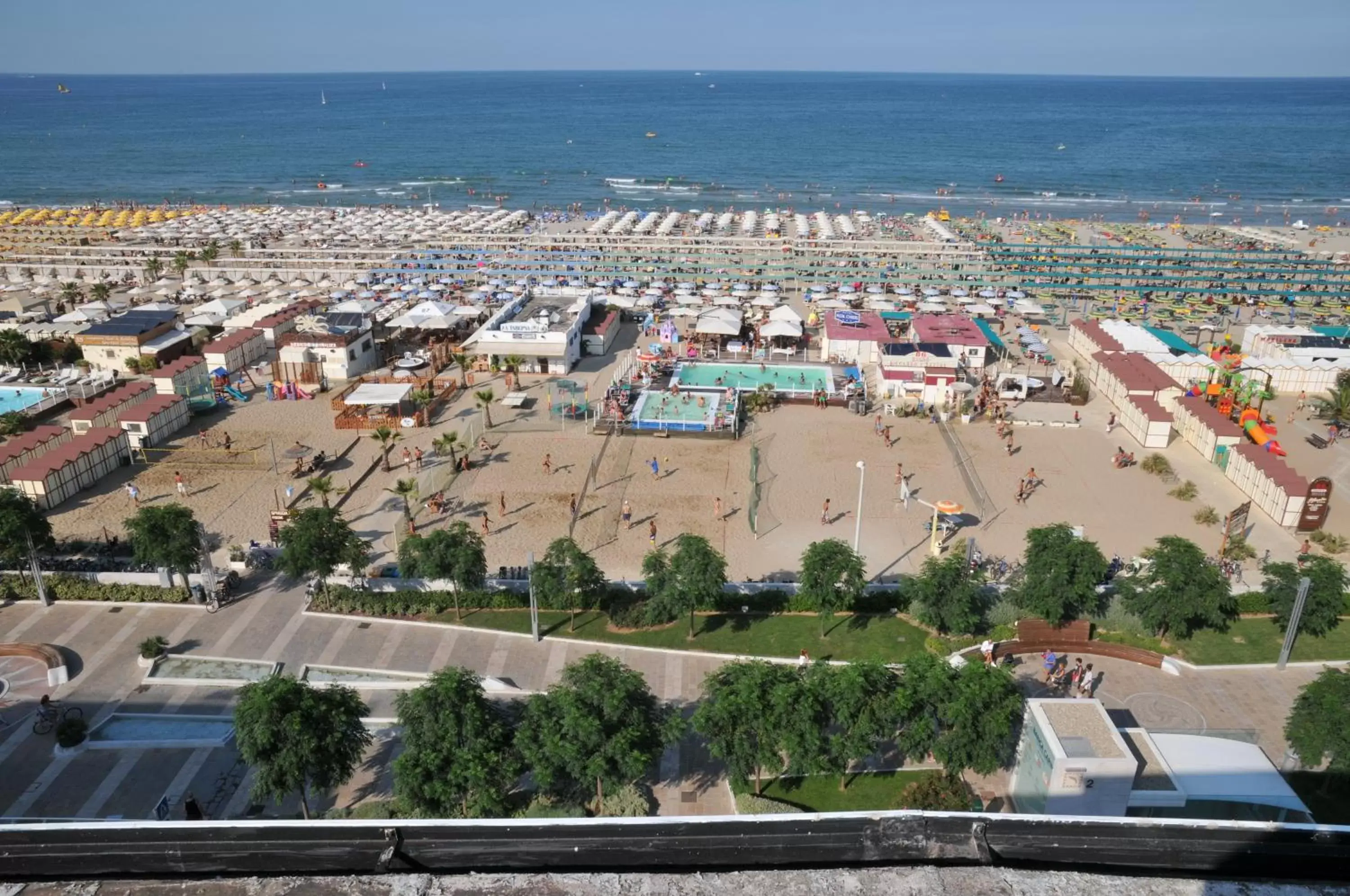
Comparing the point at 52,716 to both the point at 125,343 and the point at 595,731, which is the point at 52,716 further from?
the point at 125,343

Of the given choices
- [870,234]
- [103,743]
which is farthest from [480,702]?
[870,234]

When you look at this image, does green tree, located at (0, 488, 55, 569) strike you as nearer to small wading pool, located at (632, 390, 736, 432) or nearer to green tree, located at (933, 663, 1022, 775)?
small wading pool, located at (632, 390, 736, 432)

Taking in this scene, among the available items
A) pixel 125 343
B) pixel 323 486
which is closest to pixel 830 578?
pixel 323 486

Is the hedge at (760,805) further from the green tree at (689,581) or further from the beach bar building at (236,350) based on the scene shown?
the beach bar building at (236,350)

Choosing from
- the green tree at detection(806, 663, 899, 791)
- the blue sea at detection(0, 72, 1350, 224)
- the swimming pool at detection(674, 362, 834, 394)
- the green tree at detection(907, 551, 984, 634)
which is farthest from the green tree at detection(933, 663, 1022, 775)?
the blue sea at detection(0, 72, 1350, 224)

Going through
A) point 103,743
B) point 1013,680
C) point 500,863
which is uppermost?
point 500,863

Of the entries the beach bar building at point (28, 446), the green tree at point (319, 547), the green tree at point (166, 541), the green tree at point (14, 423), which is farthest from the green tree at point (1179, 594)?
the green tree at point (14, 423)

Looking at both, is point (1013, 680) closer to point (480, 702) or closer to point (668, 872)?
point (480, 702)

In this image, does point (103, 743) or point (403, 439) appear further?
point (403, 439)
